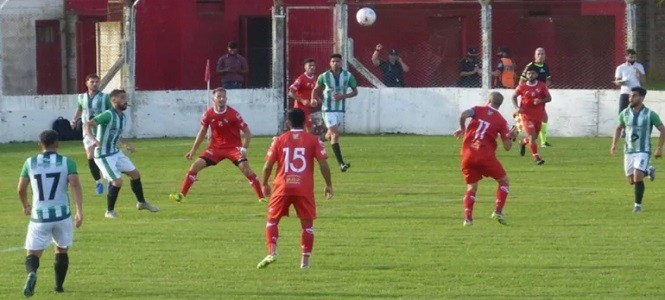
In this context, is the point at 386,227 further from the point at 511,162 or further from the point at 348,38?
the point at 348,38

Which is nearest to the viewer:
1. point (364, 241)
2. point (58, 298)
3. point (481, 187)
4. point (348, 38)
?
point (58, 298)

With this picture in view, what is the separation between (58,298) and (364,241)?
487 centimetres

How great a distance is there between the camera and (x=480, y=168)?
63.1 ft

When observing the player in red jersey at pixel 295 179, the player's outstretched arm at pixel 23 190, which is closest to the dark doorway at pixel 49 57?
the player in red jersey at pixel 295 179

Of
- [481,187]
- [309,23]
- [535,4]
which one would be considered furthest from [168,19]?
[481,187]

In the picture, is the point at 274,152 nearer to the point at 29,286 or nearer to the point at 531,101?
the point at 29,286

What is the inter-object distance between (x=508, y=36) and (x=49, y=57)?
1184 cm

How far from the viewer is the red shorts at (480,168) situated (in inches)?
754

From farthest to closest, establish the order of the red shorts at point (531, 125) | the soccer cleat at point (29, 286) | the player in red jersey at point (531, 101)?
the player in red jersey at point (531, 101)
the red shorts at point (531, 125)
the soccer cleat at point (29, 286)

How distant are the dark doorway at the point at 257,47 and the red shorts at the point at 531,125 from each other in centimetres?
1142

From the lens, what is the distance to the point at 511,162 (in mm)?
28875

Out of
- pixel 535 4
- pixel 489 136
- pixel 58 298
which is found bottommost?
pixel 58 298

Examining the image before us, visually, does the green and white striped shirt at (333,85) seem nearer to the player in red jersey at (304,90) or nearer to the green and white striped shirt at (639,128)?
the player in red jersey at (304,90)

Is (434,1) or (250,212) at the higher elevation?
(434,1)
